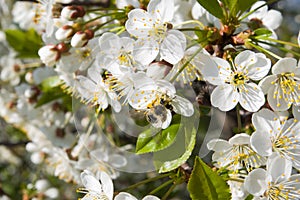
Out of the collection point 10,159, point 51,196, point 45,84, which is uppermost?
point 45,84

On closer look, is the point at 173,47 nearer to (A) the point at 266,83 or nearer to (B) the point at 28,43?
(A) the point at 266,83

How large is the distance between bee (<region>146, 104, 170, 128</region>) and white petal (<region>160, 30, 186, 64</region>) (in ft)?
0.52

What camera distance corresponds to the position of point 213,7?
1.69m

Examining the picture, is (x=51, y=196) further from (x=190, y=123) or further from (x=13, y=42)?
(x=190, y=123)

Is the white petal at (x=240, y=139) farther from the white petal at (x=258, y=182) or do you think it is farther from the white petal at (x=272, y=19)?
the white petal at (x=272, y=19)

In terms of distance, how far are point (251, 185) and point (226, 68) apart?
39 centimetres

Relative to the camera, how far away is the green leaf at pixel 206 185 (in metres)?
1.48

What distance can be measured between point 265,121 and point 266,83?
13 cm

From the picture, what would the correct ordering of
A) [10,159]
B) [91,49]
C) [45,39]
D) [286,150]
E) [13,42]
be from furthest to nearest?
[10,159]
[13,42]
[45,39]
[91,49]
[286,150]

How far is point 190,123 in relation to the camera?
172 cm

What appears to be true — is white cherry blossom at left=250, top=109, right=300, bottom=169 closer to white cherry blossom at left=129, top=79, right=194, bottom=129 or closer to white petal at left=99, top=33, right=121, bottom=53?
white cherry blossom at left=129, top=79, right=194, bottom=129

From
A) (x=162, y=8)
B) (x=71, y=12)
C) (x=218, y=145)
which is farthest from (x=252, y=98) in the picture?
(x=71, y=12)

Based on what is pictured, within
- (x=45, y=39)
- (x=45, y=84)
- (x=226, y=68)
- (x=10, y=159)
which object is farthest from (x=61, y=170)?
(x=10, y=159)

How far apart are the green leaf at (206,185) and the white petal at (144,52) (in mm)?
391
